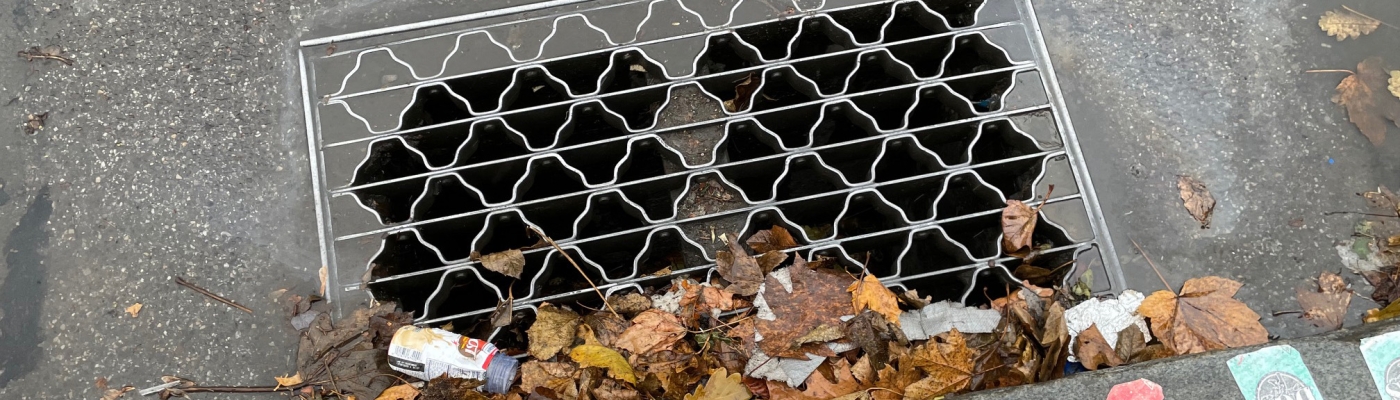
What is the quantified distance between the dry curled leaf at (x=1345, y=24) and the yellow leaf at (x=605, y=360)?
2297 millimetres

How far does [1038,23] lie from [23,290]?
3.04 meters

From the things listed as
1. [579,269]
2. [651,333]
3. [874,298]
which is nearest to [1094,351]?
[874,298]

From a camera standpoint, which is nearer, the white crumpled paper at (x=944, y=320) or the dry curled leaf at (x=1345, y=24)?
the white crumpled paper at (x=944, y=320)

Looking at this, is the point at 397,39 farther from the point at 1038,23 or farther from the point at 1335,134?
the point at 1335,134

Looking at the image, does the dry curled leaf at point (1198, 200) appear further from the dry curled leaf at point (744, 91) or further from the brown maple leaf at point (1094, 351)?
the dry curled leaf at point (744, 91)

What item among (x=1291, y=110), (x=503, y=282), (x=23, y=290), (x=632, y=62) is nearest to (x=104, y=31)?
(x=23, y=290)

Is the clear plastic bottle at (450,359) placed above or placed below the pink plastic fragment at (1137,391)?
below

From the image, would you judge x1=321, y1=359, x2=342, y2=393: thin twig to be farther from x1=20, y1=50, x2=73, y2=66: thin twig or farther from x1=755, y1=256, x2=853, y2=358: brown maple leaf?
x1=20, y1=50, x2=73, y2=66: thin twig

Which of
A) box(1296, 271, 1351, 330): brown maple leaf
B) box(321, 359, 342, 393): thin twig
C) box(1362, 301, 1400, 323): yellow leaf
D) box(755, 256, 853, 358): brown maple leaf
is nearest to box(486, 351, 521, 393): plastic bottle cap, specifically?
box(321, 359, 342, 393): thin twig

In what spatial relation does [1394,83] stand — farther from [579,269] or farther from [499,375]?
[499,375]

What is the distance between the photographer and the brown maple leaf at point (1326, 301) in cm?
206

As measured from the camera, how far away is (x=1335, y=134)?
2.20 metres

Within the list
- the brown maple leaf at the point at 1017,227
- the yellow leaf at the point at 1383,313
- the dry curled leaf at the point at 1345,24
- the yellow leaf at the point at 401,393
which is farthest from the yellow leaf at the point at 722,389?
the dry curled leaf at the point at 1345,24

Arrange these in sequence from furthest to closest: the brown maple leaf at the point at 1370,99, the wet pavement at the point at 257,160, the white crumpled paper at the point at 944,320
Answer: the brown maple leaf at the point at 1370,99, the wet pavement at the point at 257,160, the white crumpled paper at the point at 944,320
